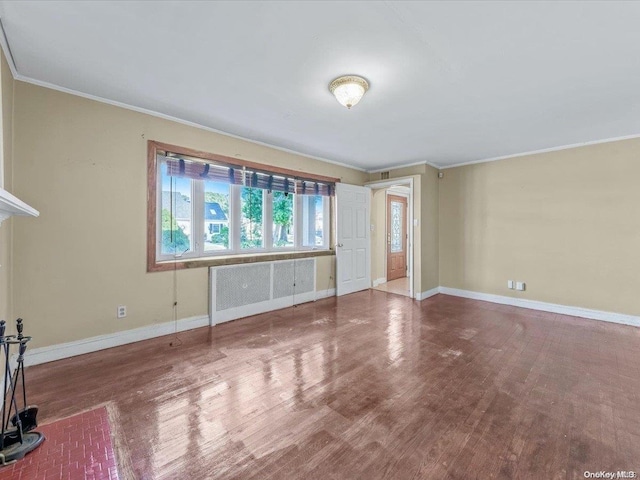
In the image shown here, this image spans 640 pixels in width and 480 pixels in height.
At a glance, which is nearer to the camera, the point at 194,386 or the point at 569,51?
the point at 569,51

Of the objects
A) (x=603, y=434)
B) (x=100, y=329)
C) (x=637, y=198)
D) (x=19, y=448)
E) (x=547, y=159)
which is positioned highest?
(x=547, y=159)

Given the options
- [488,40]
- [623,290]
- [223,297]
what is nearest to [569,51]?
[488,40]

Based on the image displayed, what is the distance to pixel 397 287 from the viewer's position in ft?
19.8

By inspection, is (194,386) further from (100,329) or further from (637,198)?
(637,198)

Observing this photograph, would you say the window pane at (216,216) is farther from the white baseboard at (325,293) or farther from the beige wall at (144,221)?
the white baseboard at (325,293)

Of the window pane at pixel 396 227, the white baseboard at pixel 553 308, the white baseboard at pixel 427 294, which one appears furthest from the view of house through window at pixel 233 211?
the white baseboard at pixel 553 308

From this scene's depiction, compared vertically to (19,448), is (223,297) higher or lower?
higher

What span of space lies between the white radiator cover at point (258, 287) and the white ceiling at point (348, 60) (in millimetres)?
1967

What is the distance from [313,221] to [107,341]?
133 inches

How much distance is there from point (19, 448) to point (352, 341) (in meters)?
2.61

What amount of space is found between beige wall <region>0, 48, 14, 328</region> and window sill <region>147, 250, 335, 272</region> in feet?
3.55

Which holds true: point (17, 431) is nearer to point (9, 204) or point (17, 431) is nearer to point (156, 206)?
point (9, 204)

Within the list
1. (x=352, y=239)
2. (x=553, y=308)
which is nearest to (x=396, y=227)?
(x=352, y=239)

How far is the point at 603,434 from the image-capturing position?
5.63 ft
